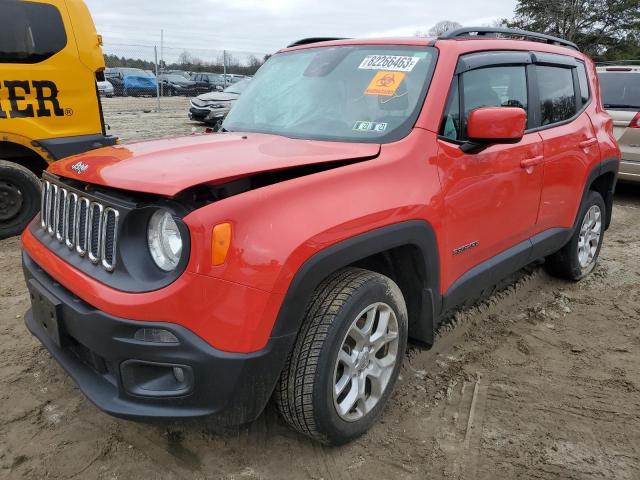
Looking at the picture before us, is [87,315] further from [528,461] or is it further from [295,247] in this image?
[528,461]

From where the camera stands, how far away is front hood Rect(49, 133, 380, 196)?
6.55 feet

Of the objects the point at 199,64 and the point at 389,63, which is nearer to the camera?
the point at 389,63

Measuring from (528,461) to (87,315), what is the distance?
1.94 m

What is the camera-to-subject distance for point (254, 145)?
258 centimetres

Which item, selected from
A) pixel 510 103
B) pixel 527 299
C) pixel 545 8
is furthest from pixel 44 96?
pixel 545 8

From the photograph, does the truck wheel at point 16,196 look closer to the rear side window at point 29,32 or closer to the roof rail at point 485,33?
the rear side window at point 29,32

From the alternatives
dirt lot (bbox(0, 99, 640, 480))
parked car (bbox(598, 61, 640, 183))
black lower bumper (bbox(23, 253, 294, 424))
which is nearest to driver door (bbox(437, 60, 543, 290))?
dirt lot (bbox(0, 99, 640, 480))

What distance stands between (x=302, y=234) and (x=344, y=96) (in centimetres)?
122

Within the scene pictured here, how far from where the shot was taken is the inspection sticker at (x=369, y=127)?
8.76 feet

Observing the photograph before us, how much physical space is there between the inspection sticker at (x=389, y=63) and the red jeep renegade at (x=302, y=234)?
0.04 ft

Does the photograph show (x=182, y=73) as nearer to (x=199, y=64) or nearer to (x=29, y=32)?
(x=199, y=64)

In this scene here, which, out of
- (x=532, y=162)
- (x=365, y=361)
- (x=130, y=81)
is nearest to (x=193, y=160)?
(x=365, y=361)

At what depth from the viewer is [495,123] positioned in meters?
2.58

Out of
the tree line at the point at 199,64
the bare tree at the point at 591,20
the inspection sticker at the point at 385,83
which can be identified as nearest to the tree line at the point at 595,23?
the bare tree at the point at 591,20
